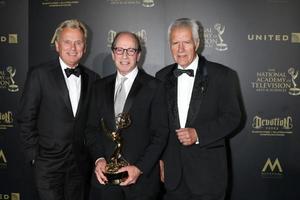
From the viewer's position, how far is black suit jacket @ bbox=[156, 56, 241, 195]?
96.6 inches

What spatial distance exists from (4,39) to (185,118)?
2.43 metres

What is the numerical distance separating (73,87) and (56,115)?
9.7 inches

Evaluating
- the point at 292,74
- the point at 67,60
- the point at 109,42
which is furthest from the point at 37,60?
the point at 292,74

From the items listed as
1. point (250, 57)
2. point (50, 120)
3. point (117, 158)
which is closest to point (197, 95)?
point (117, 158)

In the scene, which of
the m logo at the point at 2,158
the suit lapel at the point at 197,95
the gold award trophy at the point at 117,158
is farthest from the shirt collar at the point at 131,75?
the m logo at the point at 2,158

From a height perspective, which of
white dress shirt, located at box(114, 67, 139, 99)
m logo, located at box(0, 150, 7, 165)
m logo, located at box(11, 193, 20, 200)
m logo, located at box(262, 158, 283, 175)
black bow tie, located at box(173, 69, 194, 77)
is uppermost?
black bow tie, located at box(173, 69, 194, 77)

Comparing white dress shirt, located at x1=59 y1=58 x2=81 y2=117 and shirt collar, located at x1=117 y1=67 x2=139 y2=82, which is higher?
shirt collar, located at x1=117 y1=67 x2=139 y2=82

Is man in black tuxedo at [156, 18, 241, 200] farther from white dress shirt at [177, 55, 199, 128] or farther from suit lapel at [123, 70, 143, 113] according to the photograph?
suit lapel at [123, 70, 143, 113]

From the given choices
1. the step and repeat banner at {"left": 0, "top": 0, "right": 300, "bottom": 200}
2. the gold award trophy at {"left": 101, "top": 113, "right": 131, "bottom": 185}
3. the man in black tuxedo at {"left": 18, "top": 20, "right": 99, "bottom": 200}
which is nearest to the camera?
the gold award trophy at {"left": 101, "top": 113, "right": 131, "bottom": 185}

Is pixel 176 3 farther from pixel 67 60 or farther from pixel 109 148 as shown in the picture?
pixel 109 148

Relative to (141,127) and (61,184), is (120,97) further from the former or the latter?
(61,184)

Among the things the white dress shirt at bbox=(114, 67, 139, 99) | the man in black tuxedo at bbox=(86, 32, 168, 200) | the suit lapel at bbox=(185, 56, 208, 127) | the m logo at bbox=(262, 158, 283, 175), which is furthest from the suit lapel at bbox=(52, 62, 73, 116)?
the m logo at bbox=(262, 158, 283, 175)

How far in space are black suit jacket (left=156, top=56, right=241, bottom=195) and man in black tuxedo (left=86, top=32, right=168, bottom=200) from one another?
153 millimetres

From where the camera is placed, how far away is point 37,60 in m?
3.95
